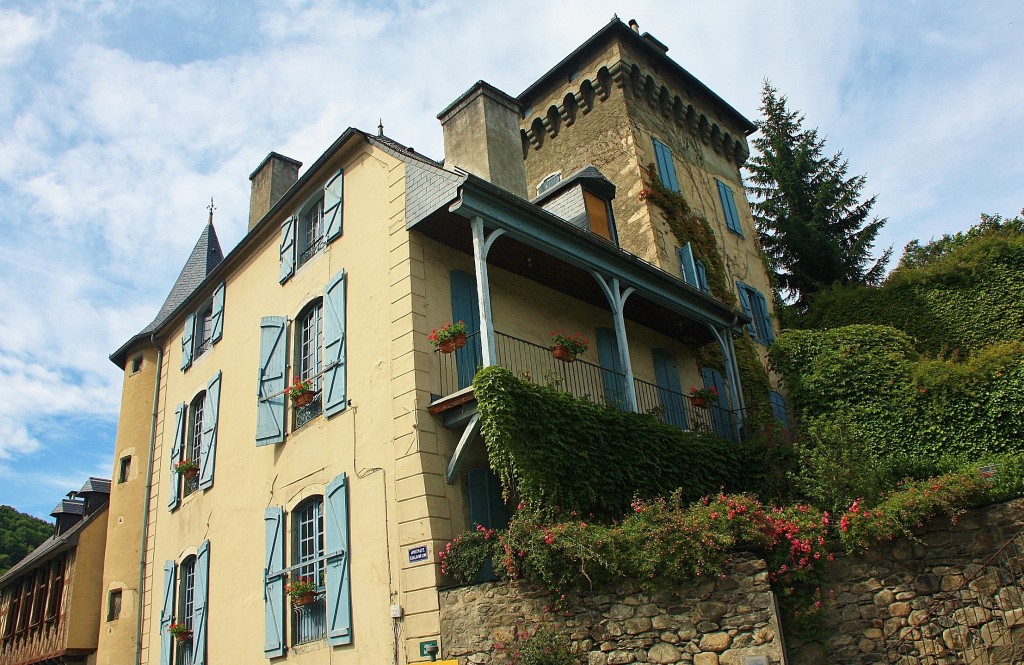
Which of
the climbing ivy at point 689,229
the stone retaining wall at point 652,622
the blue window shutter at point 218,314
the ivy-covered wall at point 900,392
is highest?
the climbing ivy at point 689,229

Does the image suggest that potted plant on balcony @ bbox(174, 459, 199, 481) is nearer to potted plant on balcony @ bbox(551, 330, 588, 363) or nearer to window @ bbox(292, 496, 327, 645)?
window @ bbox(292, 496, 327, 645)

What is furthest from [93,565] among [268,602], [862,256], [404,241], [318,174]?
[862,256]

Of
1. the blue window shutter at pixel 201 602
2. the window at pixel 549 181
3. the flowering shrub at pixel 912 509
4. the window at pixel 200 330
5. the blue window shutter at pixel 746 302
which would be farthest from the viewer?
the window at pixel 549 181

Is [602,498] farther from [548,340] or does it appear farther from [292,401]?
[292,401]

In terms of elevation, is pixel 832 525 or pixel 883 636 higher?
pixel 832 525

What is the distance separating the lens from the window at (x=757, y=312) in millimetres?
18116

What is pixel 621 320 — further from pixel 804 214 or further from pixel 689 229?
pixel 804 214

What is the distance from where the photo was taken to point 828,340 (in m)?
12.7

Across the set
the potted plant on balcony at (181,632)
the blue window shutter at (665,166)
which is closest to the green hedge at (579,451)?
the potted plant on balcony at (181,632)

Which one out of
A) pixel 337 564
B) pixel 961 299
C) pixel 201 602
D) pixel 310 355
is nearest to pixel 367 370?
pixel 310 355

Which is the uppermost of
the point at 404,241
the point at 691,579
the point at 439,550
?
Result: the point at 404,241

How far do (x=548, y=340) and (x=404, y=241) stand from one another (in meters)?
2.57

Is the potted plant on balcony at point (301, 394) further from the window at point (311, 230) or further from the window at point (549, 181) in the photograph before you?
the window at point (549, 181)

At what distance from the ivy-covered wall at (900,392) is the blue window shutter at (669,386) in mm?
1679
